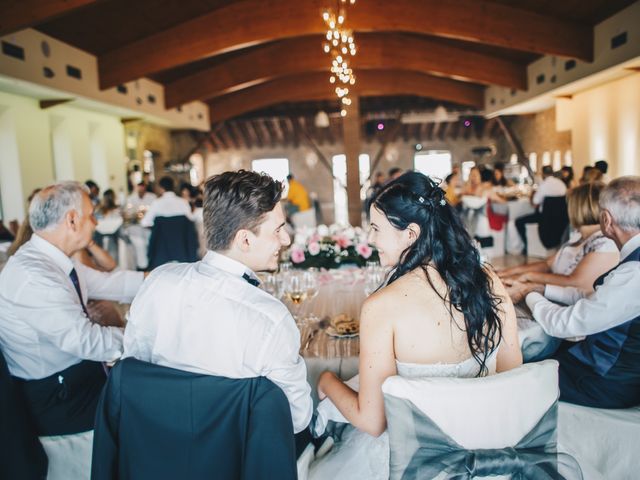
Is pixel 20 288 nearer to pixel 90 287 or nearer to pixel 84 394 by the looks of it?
pixel 84 394

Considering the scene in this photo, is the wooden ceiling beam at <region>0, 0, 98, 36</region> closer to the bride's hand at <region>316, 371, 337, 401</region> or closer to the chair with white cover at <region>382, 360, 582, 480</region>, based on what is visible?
the bride's hand at <region>316, 371, 337, 401</region>

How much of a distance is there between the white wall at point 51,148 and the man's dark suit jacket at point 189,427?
8237mm

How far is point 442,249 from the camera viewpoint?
1.66 metres

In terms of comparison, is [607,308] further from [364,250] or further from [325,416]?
[364,250]

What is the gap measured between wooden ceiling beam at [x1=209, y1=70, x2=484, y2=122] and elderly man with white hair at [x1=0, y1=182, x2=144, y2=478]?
1042 cm

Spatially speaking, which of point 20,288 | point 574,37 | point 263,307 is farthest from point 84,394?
point 574,37

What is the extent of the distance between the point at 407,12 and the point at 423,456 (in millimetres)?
7670

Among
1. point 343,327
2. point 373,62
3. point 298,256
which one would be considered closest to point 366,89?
point 373,62

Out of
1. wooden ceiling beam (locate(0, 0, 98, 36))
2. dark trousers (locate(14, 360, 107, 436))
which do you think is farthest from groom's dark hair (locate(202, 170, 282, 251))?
wooden ceiling beam (locate(0, 0, 98, 36))

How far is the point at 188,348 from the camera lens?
55.0 inches

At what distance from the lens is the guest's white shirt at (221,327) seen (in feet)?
4.42

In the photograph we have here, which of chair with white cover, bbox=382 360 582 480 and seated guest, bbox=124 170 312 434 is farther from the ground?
seated guest, bbox=124 170 312 434

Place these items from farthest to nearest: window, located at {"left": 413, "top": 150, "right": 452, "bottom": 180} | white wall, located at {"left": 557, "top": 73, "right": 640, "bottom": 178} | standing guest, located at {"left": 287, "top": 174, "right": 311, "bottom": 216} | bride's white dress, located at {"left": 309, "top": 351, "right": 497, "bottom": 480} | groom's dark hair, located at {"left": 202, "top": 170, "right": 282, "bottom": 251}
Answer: window, located at {"left": 413, "top": 150, "right": 452, "bottom": 180} → standing guest, located at {"left": 287, "top": 174, "right": 311, "bottom": 216} → white wall, located at {"left": 557, "top": 73, "right": 640, "bottom": 178} → bride's white dress, located at {"left": 309, "top": 351, "right": 497, "bottom": 480} → groom's dark hair, located at {"left": 202, "top": 170, "right": 282, "bottom": 251}

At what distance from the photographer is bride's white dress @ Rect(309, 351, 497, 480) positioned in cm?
158
